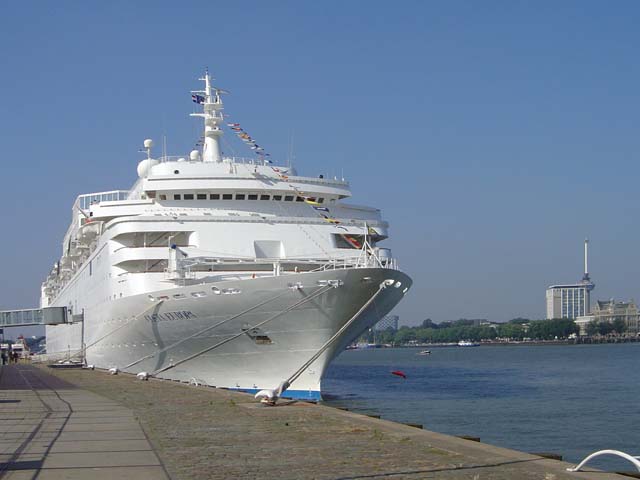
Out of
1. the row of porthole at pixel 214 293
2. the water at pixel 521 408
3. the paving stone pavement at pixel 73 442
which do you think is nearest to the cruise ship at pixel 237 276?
the row of porthole at pixel 214 293

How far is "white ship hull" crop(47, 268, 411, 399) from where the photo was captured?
25.8 meters

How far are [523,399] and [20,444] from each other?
2726cm

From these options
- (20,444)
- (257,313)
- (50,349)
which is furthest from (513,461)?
(50,349)

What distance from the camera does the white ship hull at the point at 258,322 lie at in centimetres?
2580

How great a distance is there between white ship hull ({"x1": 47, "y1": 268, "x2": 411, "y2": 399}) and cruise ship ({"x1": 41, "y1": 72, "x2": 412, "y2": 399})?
4cm

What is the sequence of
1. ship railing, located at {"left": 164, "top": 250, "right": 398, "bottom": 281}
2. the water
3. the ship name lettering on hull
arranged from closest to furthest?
the water < the ship name lettering on hull < ship railing, located at {"left": 164, "top": 250, "right": 398, "bottom": 281}

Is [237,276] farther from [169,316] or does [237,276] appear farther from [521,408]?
[521,408]

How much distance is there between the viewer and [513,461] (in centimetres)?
1045

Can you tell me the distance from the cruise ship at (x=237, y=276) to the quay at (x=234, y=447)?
7201mm

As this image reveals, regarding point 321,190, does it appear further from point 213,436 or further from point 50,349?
point 50,349

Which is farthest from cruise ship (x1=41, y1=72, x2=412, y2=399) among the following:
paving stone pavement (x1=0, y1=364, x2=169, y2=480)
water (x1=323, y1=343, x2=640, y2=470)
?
paving stone pavement (x1=0, y1=364, x2=169, y2=480)

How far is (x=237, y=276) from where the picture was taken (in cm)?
2809

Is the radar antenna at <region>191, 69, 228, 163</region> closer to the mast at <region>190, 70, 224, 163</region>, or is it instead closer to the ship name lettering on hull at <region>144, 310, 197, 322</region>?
the mast at <region>190, 70, 224, 163</region>

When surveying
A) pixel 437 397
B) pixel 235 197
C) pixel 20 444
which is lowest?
pixel 437 397
